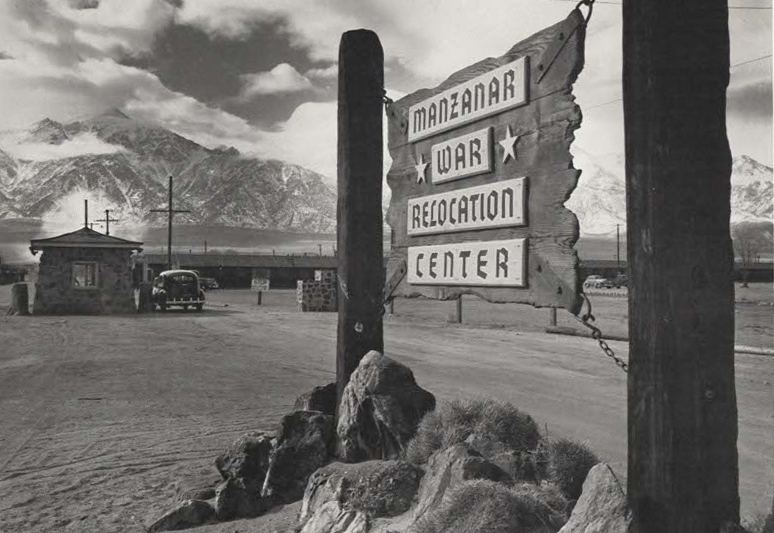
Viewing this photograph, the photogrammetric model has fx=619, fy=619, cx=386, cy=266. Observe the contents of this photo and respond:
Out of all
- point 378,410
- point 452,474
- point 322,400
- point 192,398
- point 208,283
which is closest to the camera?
point 452,474

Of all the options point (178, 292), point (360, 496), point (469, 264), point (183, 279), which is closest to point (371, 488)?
point (360, 496)

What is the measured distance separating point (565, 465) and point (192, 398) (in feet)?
19.3

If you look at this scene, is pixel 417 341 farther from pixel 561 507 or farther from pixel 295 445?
pixel 561 507

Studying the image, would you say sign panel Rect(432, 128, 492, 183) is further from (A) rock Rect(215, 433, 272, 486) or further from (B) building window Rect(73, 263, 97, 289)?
(B) building window Rect(73, 263, 97, 289)

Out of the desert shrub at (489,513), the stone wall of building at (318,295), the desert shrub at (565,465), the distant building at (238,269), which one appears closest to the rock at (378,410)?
the desert shrub at (565,465)

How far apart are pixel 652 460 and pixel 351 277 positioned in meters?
2.24

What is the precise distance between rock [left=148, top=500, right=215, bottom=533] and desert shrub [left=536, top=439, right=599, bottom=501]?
2.00 m

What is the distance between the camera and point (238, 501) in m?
3.63

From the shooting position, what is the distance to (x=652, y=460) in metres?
1.94

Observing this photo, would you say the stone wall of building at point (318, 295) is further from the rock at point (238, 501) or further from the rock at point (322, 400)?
the rock at point (238, 501)

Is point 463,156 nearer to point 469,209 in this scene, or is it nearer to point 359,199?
point 469,209

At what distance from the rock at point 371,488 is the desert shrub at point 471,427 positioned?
246mm

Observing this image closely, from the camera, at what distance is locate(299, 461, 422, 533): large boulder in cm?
271

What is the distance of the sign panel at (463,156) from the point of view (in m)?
3.07
